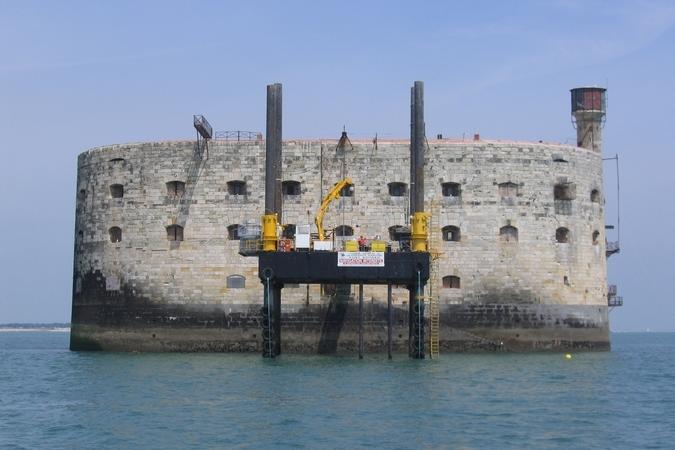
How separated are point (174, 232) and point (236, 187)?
8.97 ft

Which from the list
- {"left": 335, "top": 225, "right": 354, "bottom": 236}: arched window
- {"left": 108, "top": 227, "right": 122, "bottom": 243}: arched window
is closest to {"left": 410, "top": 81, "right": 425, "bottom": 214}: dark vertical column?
{"left": 335, "top": 225, "right": 354, "bottom": 236}: arched window

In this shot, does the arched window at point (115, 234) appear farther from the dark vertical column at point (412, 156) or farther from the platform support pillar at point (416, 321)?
the platform support pillar at point (416, 321)

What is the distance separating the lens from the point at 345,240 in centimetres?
4509

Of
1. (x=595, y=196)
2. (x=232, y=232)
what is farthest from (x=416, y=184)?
(x=595, y=196)

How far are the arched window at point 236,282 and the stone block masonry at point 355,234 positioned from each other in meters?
0.04

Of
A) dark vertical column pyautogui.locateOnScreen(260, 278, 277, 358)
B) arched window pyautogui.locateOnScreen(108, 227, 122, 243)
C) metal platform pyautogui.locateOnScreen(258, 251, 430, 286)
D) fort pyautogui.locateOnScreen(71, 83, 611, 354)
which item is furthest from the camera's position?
arched window pyautogui.locateOnScreen(108, 227, 122, 243)

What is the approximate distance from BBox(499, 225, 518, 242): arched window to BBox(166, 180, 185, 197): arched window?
11.4 meters

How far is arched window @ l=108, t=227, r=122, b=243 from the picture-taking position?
4759 cm

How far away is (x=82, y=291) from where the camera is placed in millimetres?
48562

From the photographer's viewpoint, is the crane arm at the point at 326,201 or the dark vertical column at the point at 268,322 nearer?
the dark vertical column at the point at 268,322

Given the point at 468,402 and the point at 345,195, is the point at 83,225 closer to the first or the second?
the point at 345,195

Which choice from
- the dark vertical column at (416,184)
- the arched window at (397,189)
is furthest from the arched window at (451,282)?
the arched window at (397,189)

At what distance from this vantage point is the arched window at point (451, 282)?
45.8 meters

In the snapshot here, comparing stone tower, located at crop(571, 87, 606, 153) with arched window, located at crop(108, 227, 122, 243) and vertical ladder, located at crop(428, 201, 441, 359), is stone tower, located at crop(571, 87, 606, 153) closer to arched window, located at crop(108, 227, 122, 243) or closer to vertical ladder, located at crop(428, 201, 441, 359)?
vertical ladder, located at crop(428, 201, 441, 359)
